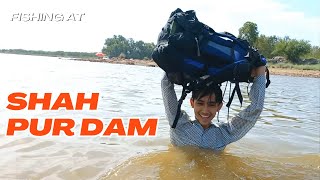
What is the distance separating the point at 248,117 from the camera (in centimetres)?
394

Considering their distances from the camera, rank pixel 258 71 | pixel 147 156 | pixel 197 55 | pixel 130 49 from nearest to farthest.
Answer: pixel 197 55, pixel 258 71, pixel 147 156, pixel 130 49

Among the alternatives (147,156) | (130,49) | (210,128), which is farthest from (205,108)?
(130,49)

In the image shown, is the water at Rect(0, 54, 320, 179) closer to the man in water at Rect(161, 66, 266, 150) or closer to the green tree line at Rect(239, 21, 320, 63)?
the man in water at Rect(161, 66, 266, 150)

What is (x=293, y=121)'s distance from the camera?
8531 millimetres

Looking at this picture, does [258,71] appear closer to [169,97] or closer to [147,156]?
[169,97]

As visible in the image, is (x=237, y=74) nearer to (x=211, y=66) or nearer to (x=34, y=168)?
(x=211, y=66)

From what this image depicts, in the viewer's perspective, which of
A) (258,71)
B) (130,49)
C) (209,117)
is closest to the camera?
(258,71)

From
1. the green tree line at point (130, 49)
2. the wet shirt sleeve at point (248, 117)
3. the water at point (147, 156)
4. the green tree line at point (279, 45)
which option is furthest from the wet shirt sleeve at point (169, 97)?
the green tree line at point (130, 49)

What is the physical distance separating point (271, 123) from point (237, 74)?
4928 millimetres

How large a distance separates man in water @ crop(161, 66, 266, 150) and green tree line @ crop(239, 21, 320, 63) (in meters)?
58.4

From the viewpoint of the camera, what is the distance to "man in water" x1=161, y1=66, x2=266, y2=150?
3.82m

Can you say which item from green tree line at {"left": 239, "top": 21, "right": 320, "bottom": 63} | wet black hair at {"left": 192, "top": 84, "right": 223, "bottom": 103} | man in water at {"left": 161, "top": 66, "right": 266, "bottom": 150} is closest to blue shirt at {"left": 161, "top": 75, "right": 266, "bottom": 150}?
man in water at {"left": 161, "top": 66, "right": 266, "bottom": 150}

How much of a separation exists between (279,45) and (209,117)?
7060 centimetres

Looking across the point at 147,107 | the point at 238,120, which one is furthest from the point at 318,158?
the point at 147,107
